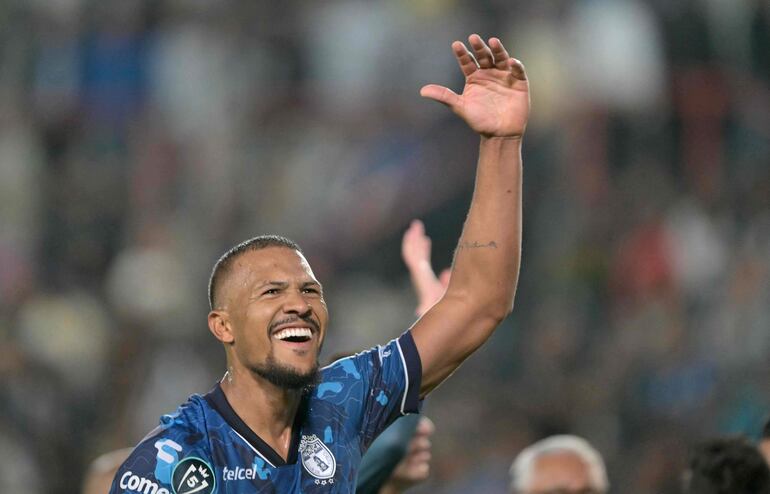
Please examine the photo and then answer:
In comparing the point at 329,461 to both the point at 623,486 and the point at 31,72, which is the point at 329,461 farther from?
the point at 31,72

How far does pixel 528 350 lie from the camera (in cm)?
1107

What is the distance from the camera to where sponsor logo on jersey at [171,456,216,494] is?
4.16 meters

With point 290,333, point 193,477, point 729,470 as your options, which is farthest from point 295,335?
point 729,470

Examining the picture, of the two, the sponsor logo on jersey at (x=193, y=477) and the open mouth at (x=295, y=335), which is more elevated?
the open mouth at (x=295, y=335)

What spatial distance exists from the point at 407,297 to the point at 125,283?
7.12 feet

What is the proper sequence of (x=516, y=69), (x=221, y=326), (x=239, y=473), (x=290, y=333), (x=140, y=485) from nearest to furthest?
(x=140, y=485)
(x=239, y=473)
(x=290, y=333)
(x=221, y=326)
(x=516, y=69)

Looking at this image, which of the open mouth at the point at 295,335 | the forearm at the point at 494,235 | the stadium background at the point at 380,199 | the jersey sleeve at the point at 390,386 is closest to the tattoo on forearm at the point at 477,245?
the forearm at the point at 494,235

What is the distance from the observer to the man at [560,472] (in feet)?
20.6

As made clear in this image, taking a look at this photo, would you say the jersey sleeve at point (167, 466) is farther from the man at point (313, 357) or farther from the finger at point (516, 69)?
the finger at point (516, 69)

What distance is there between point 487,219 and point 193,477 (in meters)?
1.20

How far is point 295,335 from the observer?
172 inches

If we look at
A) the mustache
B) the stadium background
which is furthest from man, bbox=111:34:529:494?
the stadium background

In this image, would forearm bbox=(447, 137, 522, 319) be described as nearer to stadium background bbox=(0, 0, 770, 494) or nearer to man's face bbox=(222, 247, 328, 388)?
man's face bbox=(222, 247, 328, 388)

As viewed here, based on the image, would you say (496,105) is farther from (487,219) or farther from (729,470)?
(729,470)
